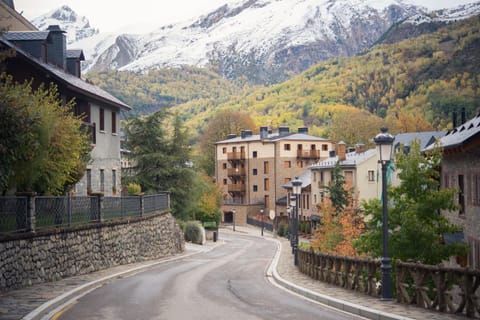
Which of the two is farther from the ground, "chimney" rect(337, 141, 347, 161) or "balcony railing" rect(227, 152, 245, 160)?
"balcony railing" rect(227, 152, 245, 160)

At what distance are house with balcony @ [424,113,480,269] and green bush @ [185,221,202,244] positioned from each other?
37585 millimetres

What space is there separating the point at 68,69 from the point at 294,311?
27.7 m

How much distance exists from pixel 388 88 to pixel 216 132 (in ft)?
171

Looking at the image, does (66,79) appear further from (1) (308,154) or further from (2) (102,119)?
(1) (308,154)

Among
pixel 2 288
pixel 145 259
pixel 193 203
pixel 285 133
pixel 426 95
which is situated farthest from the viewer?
pixel 426 95

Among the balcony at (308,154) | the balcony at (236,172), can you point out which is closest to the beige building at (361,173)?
the balcony at (308,154)

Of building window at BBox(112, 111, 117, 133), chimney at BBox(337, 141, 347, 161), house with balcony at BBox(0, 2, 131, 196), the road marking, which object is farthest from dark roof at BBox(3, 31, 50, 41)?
chimney at BBox(337, 141, 347, 161)

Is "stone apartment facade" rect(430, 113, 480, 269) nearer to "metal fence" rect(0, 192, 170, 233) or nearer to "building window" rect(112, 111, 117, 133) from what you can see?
"metal fence" rect(0, 192, 170, 233)

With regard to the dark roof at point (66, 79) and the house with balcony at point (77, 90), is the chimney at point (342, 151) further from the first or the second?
the dark roof at point (66, 79)

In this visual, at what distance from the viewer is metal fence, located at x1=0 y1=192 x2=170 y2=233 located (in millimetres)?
19609

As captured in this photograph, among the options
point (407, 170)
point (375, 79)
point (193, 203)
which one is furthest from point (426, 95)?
point (407, 170)

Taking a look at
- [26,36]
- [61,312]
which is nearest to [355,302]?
[61,312]

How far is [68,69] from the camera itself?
130 feet

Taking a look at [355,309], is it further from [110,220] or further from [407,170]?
[110,220]
